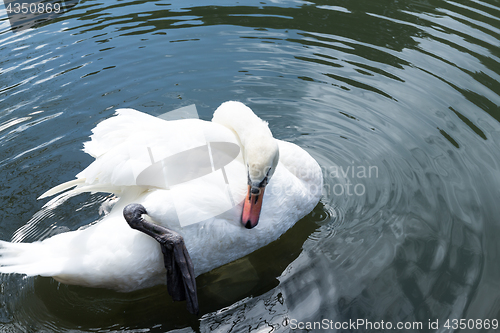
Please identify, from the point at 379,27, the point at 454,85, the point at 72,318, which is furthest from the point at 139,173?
the point at 379,27

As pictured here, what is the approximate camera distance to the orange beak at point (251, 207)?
133 inches

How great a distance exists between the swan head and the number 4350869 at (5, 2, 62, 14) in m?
7.27

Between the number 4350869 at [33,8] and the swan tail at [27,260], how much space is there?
701 centimetres

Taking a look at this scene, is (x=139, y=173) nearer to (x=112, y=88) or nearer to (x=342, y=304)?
(x=342, y=304)

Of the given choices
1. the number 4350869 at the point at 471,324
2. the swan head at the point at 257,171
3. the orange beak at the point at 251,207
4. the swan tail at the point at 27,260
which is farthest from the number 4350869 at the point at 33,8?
the number 4350869 at the point at 471,324

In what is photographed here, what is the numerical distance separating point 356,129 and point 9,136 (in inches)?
167

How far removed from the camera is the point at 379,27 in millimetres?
7480

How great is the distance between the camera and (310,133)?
212 inches

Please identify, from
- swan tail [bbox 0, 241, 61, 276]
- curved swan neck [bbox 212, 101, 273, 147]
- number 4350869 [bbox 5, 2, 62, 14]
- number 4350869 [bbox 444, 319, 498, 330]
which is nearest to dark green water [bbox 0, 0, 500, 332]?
number 4350869 [bbox 444, 319, 498, 330]

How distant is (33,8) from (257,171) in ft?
25.7

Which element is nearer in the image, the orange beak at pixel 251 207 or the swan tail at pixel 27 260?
the swan tail at pixel 27 260

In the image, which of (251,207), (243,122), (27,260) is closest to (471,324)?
(251,207)

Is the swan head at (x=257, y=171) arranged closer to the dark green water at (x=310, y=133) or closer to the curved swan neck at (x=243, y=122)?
the curved swan neck at (x=243, y=122)

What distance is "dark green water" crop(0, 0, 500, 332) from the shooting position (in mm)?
3531
